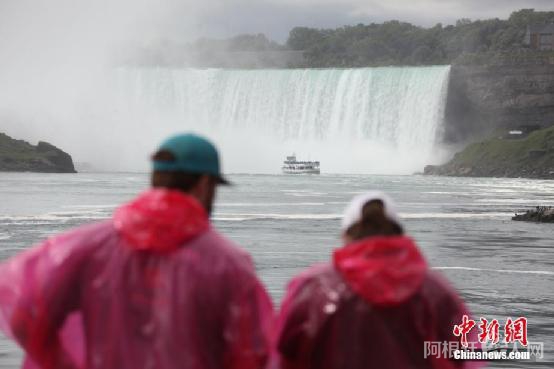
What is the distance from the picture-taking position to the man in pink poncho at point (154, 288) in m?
4.91

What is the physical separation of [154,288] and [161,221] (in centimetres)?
25

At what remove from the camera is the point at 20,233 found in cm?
3103

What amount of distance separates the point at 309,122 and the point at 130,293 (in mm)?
123374

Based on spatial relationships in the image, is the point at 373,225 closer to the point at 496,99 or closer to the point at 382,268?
the point at 382,268

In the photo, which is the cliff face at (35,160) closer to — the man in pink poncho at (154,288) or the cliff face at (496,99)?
the cliff face at (496,99)

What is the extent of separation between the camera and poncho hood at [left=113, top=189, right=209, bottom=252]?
4.97m

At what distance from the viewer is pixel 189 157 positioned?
5152 millimetres

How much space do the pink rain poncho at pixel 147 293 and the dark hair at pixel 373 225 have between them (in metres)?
0.50

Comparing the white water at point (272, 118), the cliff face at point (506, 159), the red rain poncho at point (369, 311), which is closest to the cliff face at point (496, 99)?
the white water at point (272, 118)

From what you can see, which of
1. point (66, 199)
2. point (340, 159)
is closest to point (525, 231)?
point (66, 199)

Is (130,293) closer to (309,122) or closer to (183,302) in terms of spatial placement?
(183,302)

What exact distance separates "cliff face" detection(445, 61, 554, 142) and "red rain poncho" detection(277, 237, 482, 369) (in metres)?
123

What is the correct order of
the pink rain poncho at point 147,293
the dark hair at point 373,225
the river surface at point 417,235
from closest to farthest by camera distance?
the pink rain poncho at point 147,293, the dark hair at point 373,225, the river surface at point 417,235

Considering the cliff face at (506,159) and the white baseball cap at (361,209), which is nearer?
the white baseball cap at (361,209)
